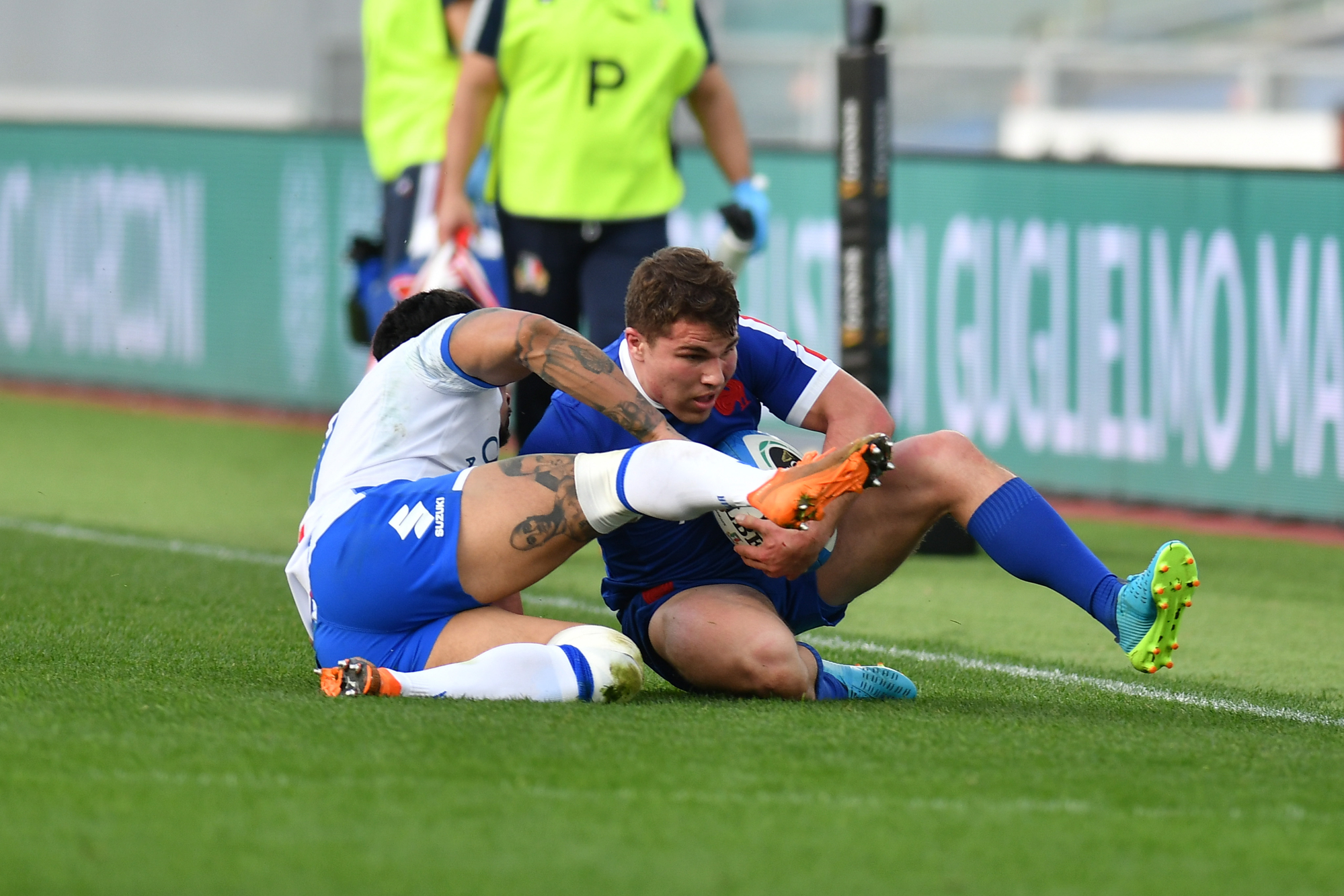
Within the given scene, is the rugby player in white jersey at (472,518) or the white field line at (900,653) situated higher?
the rugby player in white jersey at (472,518)

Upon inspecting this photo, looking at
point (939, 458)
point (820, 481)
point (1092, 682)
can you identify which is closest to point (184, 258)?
point (1092, 682)

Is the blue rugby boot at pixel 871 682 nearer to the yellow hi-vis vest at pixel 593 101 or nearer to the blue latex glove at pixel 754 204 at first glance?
the yellow hi-vis vest at pixel 593 101

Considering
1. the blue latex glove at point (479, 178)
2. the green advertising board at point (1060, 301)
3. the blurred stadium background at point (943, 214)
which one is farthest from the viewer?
the blurred stadium background at point (943, 214)

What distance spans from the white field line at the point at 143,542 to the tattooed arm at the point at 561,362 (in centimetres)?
310

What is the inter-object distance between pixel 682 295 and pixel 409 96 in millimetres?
4348

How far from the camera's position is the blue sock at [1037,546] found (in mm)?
4168

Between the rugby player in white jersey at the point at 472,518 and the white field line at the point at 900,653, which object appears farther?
the white field line at the point at 900,653

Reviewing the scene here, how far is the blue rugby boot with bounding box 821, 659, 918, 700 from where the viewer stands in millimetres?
4426

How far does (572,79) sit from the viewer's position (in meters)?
6.75

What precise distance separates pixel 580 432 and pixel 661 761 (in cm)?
104

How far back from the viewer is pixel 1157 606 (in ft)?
12.9

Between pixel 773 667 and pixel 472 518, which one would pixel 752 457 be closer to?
pixel 773 667

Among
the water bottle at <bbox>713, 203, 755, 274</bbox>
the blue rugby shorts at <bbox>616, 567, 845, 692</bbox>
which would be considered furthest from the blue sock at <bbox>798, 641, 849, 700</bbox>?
the water bottle at <bbox>713, 203, 755, 274</bbox>

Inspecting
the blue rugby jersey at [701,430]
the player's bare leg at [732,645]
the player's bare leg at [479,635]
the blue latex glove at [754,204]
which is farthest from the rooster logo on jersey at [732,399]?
the blue latex glove at [754,204]
